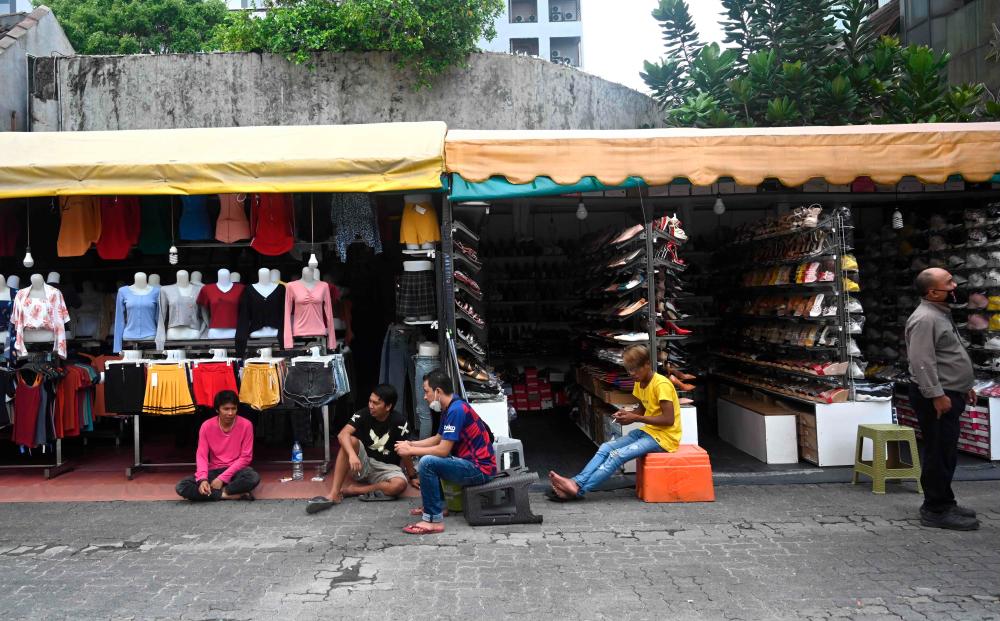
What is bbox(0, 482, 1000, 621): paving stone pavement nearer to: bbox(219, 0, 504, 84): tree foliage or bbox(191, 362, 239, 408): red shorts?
bbox(191, 362, 239, 408): red shorts

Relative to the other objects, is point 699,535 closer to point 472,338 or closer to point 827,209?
point 472,338

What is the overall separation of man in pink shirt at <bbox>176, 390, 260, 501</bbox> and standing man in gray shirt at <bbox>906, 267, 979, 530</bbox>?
4.88m

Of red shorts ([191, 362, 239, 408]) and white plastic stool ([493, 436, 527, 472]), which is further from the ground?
red shorts ([191, 362, 239, 408])

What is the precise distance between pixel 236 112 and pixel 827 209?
357 inches

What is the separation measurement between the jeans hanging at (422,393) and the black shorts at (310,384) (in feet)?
2.39

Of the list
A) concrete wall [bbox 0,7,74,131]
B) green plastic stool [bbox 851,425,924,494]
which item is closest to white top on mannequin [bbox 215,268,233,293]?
green plastic stool [bbox 851,425,924,494]

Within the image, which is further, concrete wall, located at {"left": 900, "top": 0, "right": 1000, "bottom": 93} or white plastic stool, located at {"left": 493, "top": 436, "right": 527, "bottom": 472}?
concrete wall, located at {"left": 900, "top": 0, "right": 1000, "bottom": 93}

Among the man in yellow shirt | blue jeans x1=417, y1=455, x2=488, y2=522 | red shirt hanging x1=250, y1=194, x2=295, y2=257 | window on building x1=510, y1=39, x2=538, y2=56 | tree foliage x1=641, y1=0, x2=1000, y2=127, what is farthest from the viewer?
window on building x1=510, y1=39, x2=538, y2=56

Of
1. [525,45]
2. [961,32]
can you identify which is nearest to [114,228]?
[961,32]

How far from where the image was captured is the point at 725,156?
18.1 ft

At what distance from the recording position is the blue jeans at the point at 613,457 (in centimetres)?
536

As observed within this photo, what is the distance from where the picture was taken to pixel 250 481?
5.58 meters

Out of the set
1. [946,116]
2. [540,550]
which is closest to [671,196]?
[540,550]

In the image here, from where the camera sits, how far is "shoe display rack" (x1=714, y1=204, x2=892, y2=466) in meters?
6.23
